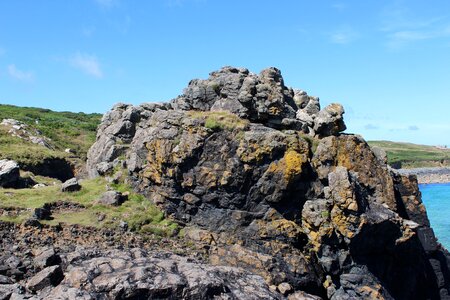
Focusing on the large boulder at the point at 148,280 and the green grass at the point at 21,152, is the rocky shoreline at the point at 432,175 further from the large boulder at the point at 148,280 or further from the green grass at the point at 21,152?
the large boulder at the point at 148,280

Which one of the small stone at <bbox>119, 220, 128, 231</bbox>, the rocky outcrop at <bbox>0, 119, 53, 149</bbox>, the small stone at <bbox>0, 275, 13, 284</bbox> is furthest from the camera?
the rocky outcrop at <bbox>0, 119, 53, 149</bbox>

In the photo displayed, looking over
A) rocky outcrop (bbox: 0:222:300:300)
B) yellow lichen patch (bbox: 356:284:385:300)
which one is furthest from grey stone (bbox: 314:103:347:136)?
rocky outcrop (bbox: 0:222:300:300)

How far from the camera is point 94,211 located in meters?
25.5

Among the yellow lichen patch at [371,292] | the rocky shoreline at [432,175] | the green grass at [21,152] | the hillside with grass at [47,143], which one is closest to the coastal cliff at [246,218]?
the yellow lichen patch at [371,292]

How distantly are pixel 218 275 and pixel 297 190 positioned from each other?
7241mm

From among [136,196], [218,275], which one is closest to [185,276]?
[218,275]

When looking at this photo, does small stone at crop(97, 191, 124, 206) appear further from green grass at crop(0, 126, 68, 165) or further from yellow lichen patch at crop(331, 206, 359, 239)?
green grass at crop(0, 126, 68, 165)

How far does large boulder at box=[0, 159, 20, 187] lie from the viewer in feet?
94.2

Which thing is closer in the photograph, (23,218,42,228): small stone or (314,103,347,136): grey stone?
(23,218,42,228): small stone

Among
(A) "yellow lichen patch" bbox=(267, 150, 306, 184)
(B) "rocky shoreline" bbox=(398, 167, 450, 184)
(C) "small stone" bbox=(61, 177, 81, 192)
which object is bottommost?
(B) "rocky shoreline" bbox=(398, 167, 450, 184)

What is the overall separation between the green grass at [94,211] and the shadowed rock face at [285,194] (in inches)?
39.1

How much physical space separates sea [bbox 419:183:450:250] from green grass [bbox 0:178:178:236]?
160 feet

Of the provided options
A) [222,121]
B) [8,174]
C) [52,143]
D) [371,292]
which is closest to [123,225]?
[222,121]

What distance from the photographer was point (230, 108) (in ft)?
89.8
